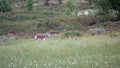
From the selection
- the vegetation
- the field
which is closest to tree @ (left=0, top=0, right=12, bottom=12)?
the vegetation

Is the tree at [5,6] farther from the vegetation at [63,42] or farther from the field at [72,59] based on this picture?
the field at [72,59]

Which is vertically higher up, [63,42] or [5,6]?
[63,42]

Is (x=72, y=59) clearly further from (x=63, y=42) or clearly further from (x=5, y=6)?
(x=5, y=6)

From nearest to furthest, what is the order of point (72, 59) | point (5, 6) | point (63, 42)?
1. point (72, 59)
2. point (63, 42)
3. point (5, 6)

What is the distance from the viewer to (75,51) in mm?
15930

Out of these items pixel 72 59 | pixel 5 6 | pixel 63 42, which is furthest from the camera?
pixel 5 6

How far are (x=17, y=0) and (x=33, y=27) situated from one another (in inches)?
3385

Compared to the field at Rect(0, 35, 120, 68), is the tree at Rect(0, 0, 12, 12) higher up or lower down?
lower down

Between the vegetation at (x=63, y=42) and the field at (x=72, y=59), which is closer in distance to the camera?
the field at (x=72, y=59)

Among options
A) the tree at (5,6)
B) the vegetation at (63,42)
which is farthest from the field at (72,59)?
the tree at (5,6)

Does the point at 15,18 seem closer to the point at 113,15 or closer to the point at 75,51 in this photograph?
the point at 113,15

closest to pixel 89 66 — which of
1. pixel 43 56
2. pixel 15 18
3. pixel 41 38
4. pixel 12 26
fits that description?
pixel 43 56

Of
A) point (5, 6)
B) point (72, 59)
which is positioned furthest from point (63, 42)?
point (5, 6)

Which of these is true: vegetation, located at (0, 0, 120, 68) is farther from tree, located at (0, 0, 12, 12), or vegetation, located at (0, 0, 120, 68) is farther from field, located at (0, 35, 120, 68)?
tree, located at (0, 0, 12, 12)
